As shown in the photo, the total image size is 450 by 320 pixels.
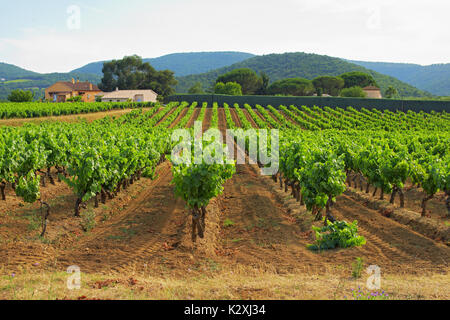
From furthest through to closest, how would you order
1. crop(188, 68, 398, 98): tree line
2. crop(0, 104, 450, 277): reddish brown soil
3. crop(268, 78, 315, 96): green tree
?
crop(188, 68, 398, 98): tree line → crop(268, 78, 315, 96): green tree → crop(0, 104, 450, 277): reddish brown soil

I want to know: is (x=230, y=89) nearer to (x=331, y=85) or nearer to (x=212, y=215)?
(x=331, y=85)

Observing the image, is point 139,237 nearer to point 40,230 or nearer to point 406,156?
point 40,230

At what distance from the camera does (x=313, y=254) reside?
34.0 feet

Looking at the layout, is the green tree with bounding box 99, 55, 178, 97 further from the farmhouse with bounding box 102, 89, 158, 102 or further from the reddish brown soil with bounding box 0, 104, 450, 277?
the reddish brown soil with bounding box 0, 104, 450, 277

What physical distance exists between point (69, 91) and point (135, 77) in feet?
71.6

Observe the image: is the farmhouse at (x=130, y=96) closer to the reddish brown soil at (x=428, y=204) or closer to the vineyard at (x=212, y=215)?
the vineyard at (x=212, y=215)

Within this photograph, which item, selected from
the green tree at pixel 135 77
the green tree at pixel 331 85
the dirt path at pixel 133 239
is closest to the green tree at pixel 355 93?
the green tree at pixel 331 85

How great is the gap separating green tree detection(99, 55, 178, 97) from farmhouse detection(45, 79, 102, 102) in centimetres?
639

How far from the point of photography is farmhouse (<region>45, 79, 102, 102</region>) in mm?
107606

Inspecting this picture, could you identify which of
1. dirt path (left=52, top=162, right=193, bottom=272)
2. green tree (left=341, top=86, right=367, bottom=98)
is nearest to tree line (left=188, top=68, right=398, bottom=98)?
green tree (left=341, top=86, right=367, bottom=98)

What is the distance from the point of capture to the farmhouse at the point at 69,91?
107606 mm

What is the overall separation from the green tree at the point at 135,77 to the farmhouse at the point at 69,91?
639 cm

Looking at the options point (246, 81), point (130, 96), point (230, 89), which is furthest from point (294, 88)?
point (130, 96)

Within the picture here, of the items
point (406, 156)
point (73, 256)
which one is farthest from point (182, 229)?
point (406, 156)
